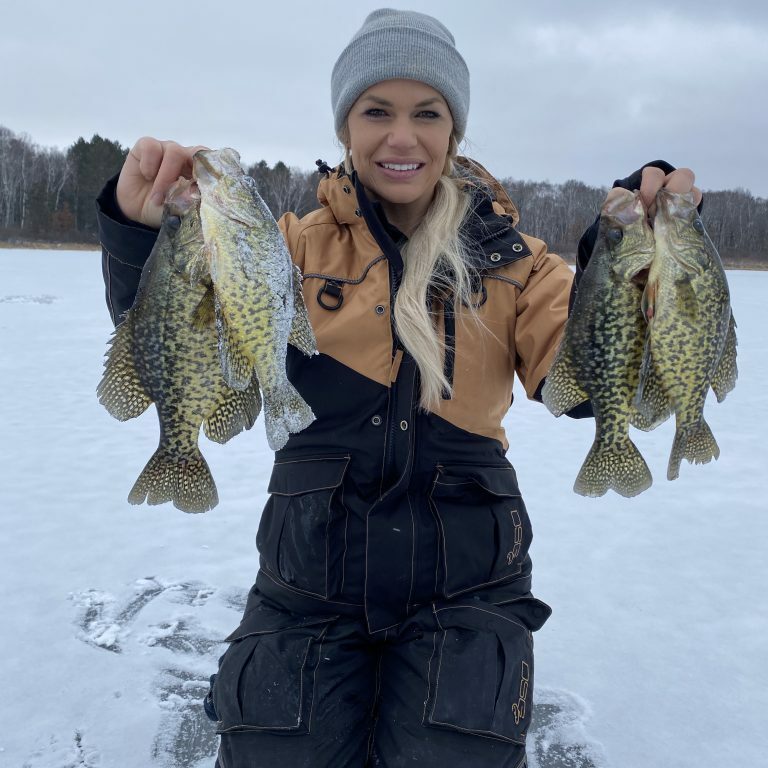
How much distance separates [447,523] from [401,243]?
1.19 metres

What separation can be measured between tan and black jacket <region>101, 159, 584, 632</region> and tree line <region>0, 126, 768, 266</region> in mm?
31305

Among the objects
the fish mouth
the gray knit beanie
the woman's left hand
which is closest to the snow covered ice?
the fish mouth

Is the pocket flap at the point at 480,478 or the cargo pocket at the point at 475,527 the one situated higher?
the pocket flap at the point at 480,478

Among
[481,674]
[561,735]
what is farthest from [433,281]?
[561,735]

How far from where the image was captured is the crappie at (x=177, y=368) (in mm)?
2131

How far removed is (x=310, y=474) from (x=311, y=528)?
0.67 feet

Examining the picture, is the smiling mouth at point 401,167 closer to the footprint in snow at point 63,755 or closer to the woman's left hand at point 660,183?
the woman's left hand at point 660,183

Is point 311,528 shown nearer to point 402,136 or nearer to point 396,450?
point 396,450

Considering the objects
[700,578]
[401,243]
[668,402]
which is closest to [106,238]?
[401,243]

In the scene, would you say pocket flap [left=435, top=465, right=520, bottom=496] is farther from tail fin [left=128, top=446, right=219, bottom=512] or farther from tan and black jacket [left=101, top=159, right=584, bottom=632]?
tail fin [left=128, top=446, right=219, bottom=512]

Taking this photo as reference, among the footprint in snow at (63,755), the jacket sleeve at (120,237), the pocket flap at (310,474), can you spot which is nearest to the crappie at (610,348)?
the pocket flap at (310,474)

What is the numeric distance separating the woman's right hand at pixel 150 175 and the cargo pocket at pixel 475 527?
55.0 inches

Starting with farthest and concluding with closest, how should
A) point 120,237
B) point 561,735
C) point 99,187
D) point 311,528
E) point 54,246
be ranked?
point 54,246 < point 99,187 < point 561,735 < point 311,528 < point 120,237

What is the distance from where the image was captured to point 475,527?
2.59 meters
